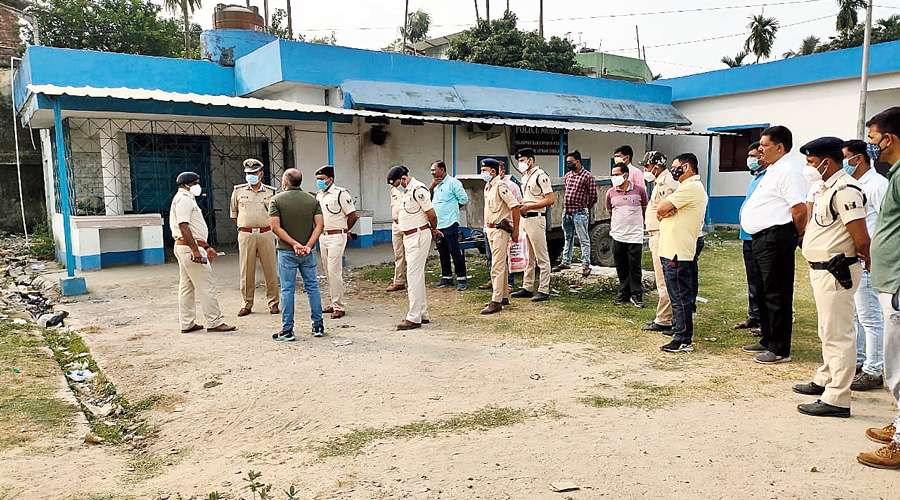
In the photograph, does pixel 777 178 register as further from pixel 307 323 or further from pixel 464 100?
pixel 464 100

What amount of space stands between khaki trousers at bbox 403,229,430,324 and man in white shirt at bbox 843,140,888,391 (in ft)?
11.9

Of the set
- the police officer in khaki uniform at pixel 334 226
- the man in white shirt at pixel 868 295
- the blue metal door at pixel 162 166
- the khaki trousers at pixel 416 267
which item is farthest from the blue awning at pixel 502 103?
the man in white shirt at pixel 868 295

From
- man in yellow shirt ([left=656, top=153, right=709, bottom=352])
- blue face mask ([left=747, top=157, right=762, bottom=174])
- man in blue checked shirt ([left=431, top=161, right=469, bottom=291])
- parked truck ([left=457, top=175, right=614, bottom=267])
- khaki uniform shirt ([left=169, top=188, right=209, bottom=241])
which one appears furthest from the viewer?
parked truck ([left=457, top=175, right=614, bottom=267])

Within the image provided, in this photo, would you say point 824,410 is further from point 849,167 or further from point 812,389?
point 849,167

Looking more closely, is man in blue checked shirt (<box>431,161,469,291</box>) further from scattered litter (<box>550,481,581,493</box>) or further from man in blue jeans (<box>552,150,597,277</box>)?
scattered litter (<box>550,481,581,493</box>)

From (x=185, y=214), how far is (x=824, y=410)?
5444mm

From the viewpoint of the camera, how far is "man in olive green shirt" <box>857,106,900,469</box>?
2.82m

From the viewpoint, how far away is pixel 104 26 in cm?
2323

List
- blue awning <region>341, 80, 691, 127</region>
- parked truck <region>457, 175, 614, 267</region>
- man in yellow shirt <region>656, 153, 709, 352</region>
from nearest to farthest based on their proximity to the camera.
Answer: man in yellow shirt <region>656, 153, 709, 352</region>
parked truck <region>457, 175, 614, 267</region>
blue awning <region>341, 80, 691, 127</region>

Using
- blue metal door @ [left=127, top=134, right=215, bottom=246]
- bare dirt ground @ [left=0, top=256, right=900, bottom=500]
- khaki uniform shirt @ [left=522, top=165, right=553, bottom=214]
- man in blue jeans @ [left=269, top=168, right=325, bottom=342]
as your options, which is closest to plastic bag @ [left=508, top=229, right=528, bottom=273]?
khaki uniform shirt @ [left=522, top=165, right=553, bottom=214]

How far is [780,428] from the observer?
339 cm

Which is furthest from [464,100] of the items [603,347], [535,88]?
[603,347]

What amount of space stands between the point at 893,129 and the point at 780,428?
1683 millimetres

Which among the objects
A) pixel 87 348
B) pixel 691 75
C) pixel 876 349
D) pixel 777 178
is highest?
pixel 691 75
